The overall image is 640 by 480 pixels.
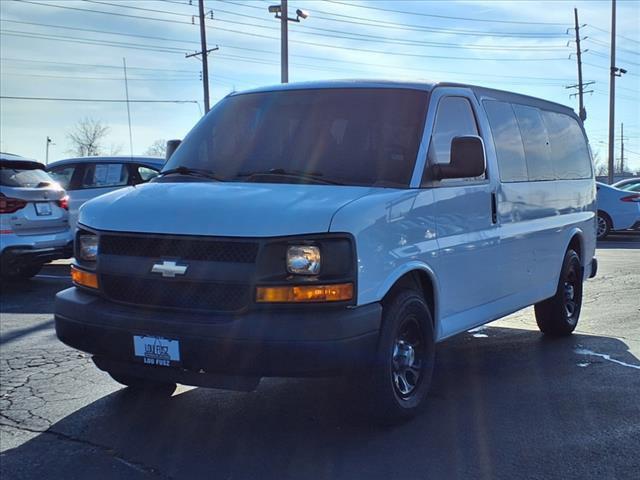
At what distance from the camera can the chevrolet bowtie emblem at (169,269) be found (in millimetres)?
3875

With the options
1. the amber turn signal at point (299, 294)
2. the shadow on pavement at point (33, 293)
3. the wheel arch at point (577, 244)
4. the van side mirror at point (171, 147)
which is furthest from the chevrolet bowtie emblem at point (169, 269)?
the shadow on pavement at point (33, 293)

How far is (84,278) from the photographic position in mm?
4371

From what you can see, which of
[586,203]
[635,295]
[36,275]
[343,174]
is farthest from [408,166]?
[36,275]

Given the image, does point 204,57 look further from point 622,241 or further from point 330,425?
point 330,425

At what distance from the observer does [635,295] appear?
923cm

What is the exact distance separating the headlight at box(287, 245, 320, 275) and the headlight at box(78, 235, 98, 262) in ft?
4.27

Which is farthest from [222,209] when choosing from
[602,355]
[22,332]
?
[22,332]

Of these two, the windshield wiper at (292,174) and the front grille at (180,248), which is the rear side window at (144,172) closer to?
the windshield wiper at (292,174)

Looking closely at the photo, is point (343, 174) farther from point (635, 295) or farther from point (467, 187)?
point (635, 295)

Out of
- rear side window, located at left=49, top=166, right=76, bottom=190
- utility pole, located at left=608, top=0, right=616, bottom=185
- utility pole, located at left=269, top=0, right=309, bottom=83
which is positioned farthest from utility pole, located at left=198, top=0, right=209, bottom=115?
rear side window, located at left=49, top=166, right=76, bottom=190

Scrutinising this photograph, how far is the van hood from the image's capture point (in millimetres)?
3764

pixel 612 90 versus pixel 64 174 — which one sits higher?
pixel 612 90

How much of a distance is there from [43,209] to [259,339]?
7105 mm

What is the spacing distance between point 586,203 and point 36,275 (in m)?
8.23
